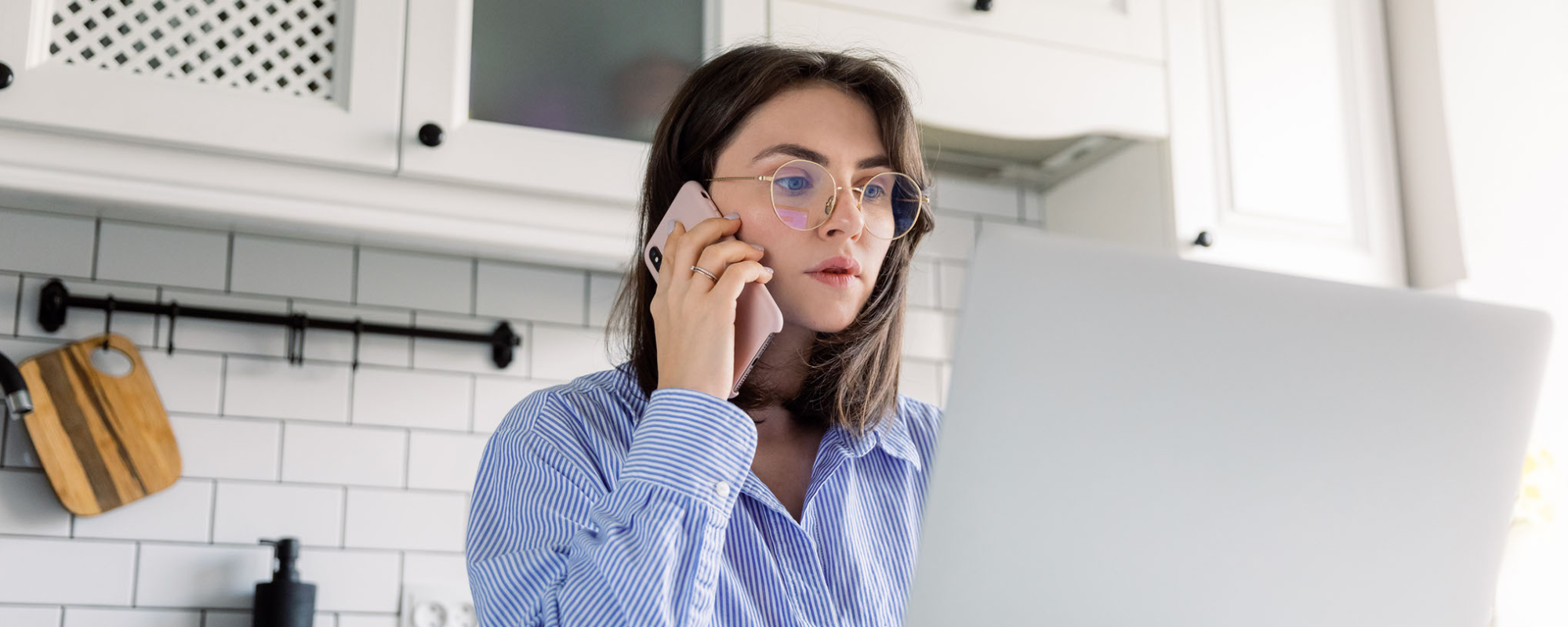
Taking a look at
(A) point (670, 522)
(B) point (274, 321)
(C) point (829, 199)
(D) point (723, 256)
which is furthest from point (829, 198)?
(B) point (274, 321)

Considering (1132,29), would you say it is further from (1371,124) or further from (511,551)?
(511,551)

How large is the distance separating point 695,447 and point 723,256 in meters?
0.21

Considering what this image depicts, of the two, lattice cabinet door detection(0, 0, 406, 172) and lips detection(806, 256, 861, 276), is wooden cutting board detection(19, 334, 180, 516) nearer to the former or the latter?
lattice cabinet door detection(0, 0, 406, 172)

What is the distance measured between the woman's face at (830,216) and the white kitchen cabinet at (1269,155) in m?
1.01

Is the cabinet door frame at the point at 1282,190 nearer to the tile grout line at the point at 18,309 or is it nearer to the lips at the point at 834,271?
the lips at the point at 834,271

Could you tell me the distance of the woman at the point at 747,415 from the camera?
39.1 inches

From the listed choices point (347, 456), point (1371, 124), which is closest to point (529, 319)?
point (347, 456)

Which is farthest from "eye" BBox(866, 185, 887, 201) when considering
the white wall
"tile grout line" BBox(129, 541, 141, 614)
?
the white wall

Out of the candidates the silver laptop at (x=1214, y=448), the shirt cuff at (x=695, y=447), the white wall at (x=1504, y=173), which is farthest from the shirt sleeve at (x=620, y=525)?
the white wall at (x=1504, y=173)

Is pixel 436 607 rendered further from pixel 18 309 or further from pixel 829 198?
pixel 829 198

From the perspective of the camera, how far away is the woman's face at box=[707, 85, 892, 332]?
1194 mm

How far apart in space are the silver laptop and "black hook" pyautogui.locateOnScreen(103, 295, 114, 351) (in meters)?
1.52

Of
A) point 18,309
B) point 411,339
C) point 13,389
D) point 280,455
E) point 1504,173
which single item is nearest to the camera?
point 13,389

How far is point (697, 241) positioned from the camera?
1168mm
